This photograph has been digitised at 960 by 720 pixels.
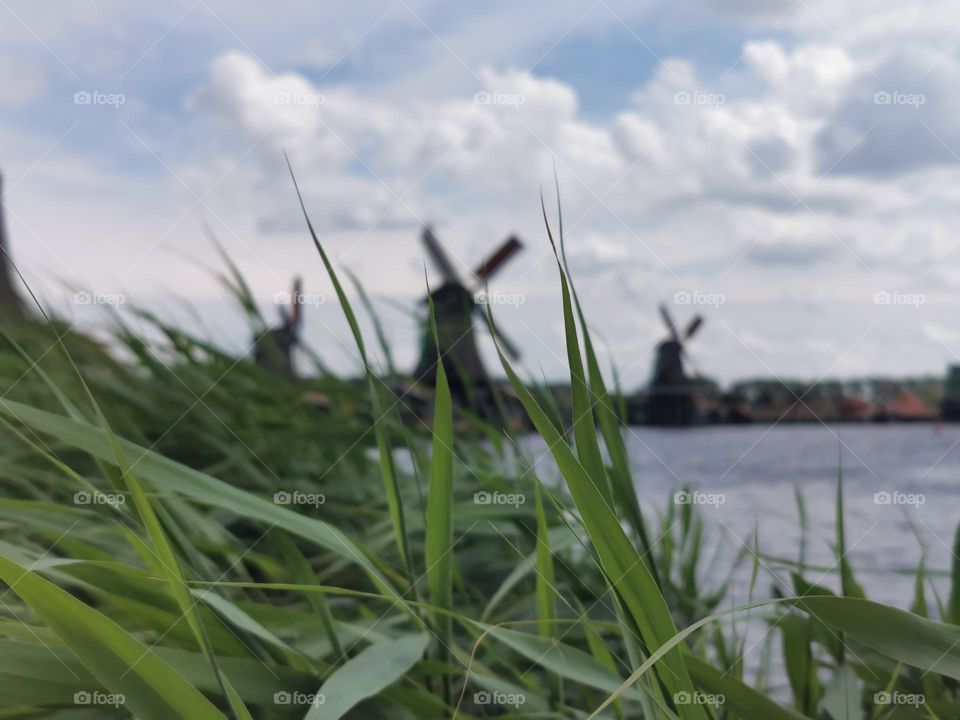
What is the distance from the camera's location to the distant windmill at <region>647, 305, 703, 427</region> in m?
23.6

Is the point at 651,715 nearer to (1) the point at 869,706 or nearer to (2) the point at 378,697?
(2) the point at 378,697

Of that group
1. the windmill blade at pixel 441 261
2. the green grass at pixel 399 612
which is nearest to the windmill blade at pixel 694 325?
the windmill blade at pixel 441 261

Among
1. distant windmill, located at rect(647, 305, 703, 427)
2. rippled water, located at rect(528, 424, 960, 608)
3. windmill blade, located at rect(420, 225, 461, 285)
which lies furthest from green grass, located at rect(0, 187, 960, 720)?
distant windmill, located at rect(647, 305, 703, 427)

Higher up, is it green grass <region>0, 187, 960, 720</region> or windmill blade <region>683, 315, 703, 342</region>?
windmill blade <region>683, 315, 703, 342</region>

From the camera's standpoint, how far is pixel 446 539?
2.99ft

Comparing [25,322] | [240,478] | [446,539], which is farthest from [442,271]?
[446,539]

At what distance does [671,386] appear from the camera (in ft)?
104

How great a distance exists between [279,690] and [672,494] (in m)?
0.86

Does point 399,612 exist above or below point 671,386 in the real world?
below

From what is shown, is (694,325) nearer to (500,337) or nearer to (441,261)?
(441,261)

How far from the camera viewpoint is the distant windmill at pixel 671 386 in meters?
23.6

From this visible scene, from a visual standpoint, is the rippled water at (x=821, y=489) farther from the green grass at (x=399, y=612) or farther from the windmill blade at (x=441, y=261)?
the windmill blade at (x=441, y=261)

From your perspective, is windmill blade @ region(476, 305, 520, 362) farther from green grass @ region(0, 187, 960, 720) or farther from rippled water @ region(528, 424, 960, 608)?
rippled water @ region(528, 424, 960, 608)

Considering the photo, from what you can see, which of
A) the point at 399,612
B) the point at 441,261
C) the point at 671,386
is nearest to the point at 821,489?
the point at 441,261
